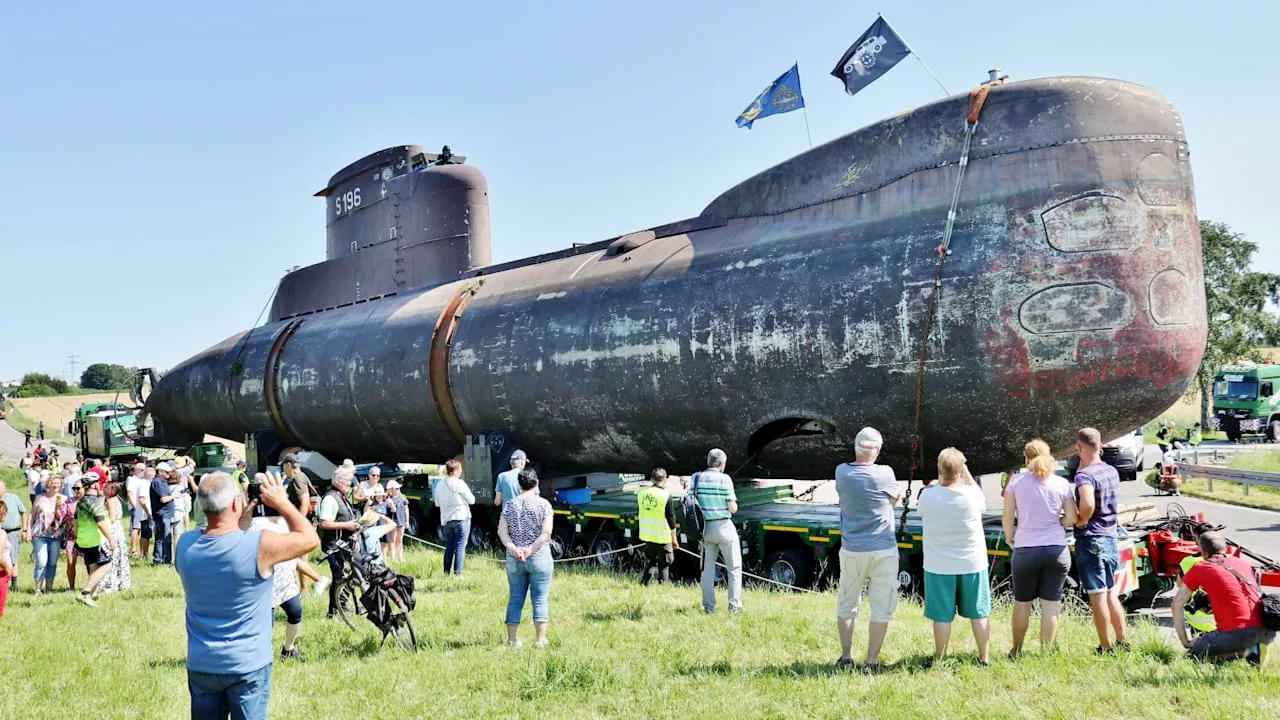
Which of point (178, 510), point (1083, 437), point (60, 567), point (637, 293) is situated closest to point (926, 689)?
point (1083, 437)

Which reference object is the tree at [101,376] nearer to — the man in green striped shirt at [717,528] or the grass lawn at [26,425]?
the grass lawn at [26,425]

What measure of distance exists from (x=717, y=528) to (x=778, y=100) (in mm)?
7273

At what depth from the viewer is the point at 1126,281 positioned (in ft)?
28.2

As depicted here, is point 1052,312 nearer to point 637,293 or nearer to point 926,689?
point 926,689

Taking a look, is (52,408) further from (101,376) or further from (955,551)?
(955,551)

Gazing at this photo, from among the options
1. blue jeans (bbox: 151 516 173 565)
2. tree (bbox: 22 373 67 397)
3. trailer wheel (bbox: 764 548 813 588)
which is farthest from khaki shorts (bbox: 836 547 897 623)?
tree (bbox: 22 373 67 397)

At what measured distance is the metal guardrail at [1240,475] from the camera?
55.8 feet

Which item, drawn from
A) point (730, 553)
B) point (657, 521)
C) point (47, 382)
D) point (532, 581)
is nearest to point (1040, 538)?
point (730, 553)

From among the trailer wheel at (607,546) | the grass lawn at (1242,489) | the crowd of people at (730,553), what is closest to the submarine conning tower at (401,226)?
the trailer wheel at (607,546)

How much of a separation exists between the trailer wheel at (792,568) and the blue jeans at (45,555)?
866 centimetres

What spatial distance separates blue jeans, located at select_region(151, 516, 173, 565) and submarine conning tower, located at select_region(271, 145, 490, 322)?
5.85 metres

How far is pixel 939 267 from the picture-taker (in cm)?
920

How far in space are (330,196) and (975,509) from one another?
17.0 meters

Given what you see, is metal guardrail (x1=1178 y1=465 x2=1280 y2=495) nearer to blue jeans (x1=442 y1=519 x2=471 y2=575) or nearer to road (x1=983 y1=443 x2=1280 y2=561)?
road (x1=983 y1=443 x2=1280 y2=561)
